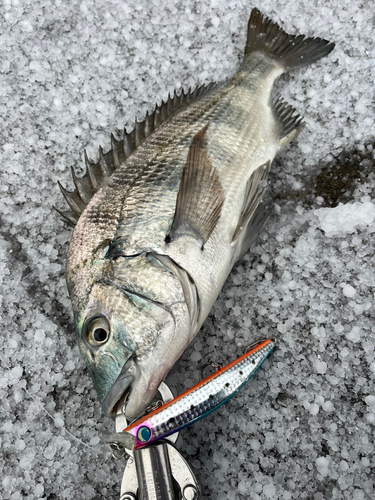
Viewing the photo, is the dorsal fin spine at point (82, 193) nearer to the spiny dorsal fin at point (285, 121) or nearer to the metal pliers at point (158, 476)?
the metal pliers at point (158, 476)

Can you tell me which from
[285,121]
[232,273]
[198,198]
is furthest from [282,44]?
[232,273]

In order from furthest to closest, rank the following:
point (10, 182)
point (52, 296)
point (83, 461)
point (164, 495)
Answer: point (10, 182), point (52, 296), point (83, 461), point (164, 495)

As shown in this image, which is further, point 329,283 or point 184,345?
point 329,283

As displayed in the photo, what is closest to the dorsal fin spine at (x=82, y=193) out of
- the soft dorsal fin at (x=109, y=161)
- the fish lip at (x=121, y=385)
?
the soft dorsal fin at (x=109, y=161)

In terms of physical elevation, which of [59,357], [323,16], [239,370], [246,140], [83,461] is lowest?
[83,461]

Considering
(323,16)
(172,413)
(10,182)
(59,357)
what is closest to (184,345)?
(172,413)

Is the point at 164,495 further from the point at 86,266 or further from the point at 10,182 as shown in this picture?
the point at 10,182
